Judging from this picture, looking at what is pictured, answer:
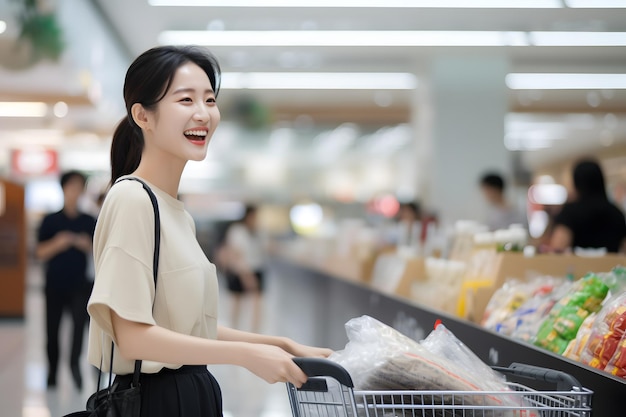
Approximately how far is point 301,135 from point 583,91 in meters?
10.2

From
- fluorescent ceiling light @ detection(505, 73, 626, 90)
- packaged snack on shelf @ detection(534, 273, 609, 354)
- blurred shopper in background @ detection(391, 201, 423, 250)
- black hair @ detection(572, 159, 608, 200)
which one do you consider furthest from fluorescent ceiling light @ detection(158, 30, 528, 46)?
packaged snack on shelf @ detection(534, 273, 609, 354)

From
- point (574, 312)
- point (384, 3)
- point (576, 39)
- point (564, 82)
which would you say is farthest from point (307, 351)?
point (564, 82)

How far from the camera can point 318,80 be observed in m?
13.0

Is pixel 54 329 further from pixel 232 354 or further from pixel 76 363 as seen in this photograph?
pixel 232 354

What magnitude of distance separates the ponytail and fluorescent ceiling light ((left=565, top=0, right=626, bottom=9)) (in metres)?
6.51

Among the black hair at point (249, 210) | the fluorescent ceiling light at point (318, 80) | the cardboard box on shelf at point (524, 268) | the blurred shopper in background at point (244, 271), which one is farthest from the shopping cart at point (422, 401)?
the fluorescent ceiling light at point (318, 80)

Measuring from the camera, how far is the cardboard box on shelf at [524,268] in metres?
4.42

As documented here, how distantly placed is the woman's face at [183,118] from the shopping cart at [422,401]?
59cm

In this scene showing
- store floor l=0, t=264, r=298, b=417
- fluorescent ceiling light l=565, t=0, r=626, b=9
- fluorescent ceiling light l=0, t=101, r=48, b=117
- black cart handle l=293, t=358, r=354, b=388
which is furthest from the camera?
fluorescent ceiling light l=0, t=101, r=48, b=117

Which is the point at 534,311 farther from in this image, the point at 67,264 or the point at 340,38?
the point at 340,38

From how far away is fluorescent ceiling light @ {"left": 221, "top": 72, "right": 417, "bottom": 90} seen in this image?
1252 cm

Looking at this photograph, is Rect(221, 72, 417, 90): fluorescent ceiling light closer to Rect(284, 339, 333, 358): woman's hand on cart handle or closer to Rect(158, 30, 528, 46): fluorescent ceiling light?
Rect(158, 30, 528, 46): fluorescent ceiling light

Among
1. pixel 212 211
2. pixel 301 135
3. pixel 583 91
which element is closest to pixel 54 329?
pixel 583 91

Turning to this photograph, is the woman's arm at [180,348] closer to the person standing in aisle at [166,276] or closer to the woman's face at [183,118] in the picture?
the person standing in aisle at [166,276]
